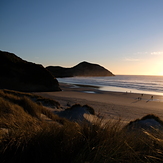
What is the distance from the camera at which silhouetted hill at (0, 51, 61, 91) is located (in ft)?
85.8

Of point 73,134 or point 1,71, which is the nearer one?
point 73,134

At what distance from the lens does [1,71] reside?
2623cm

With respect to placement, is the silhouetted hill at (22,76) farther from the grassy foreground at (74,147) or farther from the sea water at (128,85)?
the grassy foreground at (74,147)

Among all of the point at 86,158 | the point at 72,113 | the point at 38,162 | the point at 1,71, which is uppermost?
the point at 1,71

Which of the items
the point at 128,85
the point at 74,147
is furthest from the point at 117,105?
the point at 128,85

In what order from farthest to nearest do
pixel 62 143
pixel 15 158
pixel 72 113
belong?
pixel 72 113, pixel 62 143, pixel 15 158

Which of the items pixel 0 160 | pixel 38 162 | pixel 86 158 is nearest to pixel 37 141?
pixel 38 162

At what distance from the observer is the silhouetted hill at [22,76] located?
26.1m

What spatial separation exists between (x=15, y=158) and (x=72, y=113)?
838cm

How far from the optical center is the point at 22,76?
27.4 m

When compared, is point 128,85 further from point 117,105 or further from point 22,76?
point 117,105

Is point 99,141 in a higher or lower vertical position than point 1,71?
lower

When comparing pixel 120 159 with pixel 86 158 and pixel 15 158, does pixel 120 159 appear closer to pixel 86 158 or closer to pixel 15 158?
pixel 86 158

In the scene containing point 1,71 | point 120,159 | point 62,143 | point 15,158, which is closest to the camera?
point 120,159
